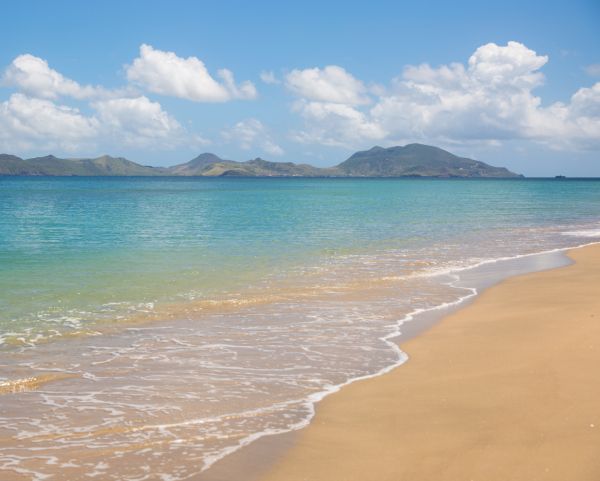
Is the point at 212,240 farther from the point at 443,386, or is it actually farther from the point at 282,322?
the point at 443,386

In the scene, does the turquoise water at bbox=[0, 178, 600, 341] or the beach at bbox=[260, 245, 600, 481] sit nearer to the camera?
the beach at bbox=[260, 245, 600, 481]

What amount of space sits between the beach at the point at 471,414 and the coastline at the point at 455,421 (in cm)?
1

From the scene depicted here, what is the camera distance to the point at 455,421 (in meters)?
8.22

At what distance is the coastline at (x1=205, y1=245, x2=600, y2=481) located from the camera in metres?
6.95

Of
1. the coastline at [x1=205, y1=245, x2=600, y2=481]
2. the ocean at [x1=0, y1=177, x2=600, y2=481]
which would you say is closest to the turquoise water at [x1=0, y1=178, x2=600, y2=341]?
the ocean at [x1=0, y1=177, x2=600, y2=481]

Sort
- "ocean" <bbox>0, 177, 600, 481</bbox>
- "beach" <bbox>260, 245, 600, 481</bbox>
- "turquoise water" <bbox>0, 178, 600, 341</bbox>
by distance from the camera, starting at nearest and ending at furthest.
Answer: "beach" <bbox>260, 245, 600, 481</bbox> → "ocean" <bbox>0, 177, 600, 481</bbox> → "turquoise water" <bbox>0, 178, 600, 341</bbox>

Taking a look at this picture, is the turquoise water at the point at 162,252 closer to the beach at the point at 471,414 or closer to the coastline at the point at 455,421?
the coastline at the point at 455,421

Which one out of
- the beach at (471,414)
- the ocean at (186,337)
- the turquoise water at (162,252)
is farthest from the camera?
the turquoise water at (162,252)

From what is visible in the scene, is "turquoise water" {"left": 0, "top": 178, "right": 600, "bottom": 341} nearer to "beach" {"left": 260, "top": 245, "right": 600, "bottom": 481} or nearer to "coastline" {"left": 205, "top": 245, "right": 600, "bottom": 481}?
"coastline" {"left": 205, "top": 245, "right": 600, "bottom": 481}

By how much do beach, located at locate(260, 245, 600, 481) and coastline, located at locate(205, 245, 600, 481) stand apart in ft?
0.05

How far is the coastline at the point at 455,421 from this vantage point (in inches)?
274

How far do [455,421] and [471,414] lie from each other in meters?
0.37

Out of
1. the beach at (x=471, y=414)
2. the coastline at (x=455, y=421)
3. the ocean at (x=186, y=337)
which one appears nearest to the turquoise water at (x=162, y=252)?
the ocean at (x=186, y=337)

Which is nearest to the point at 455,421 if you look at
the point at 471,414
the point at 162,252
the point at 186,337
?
the point at 471,414
